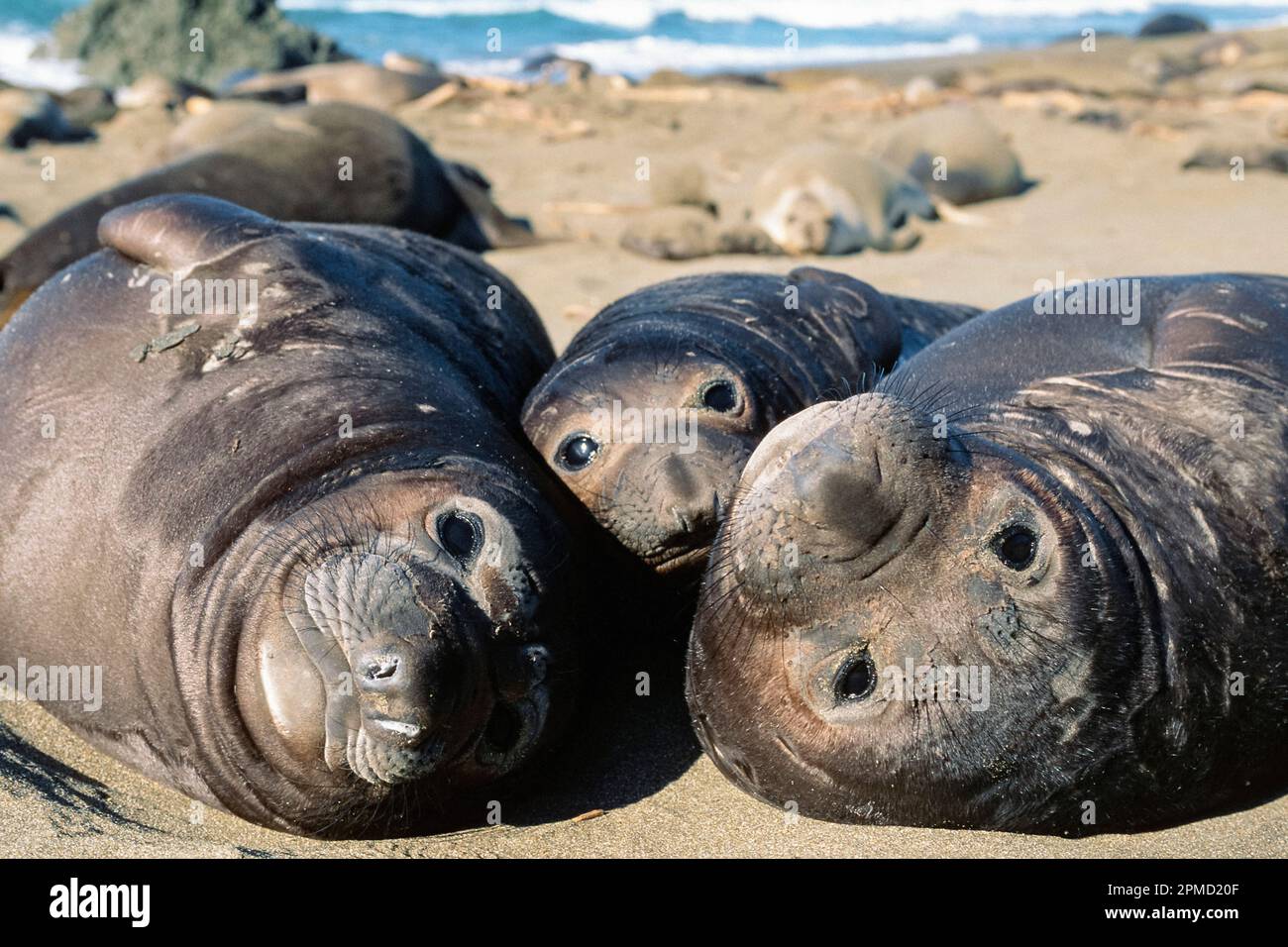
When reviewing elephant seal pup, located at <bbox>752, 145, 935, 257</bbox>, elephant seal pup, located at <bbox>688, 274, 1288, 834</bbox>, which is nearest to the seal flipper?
elephant seal pup, located at <bbox>688, 274, 1288, 834</bbox>

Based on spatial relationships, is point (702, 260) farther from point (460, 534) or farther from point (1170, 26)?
point (1170, 26)

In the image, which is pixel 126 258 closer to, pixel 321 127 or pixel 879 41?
pixel 321 127

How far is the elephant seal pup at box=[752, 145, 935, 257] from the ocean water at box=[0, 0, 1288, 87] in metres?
17.0

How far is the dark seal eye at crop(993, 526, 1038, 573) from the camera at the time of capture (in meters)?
3.11

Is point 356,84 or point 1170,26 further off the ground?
point 1170,26

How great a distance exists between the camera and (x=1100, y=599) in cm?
312

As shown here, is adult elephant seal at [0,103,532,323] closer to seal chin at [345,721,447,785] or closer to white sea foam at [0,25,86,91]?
seal chin at [345,721,447,785]

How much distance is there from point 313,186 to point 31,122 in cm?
672

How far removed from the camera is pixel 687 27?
123ft

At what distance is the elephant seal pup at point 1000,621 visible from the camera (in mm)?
3074

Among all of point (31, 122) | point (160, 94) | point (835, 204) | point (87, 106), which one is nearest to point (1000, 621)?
point (835, 204)

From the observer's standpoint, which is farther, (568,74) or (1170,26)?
(1170,26)

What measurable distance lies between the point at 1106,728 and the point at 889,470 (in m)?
0.72
